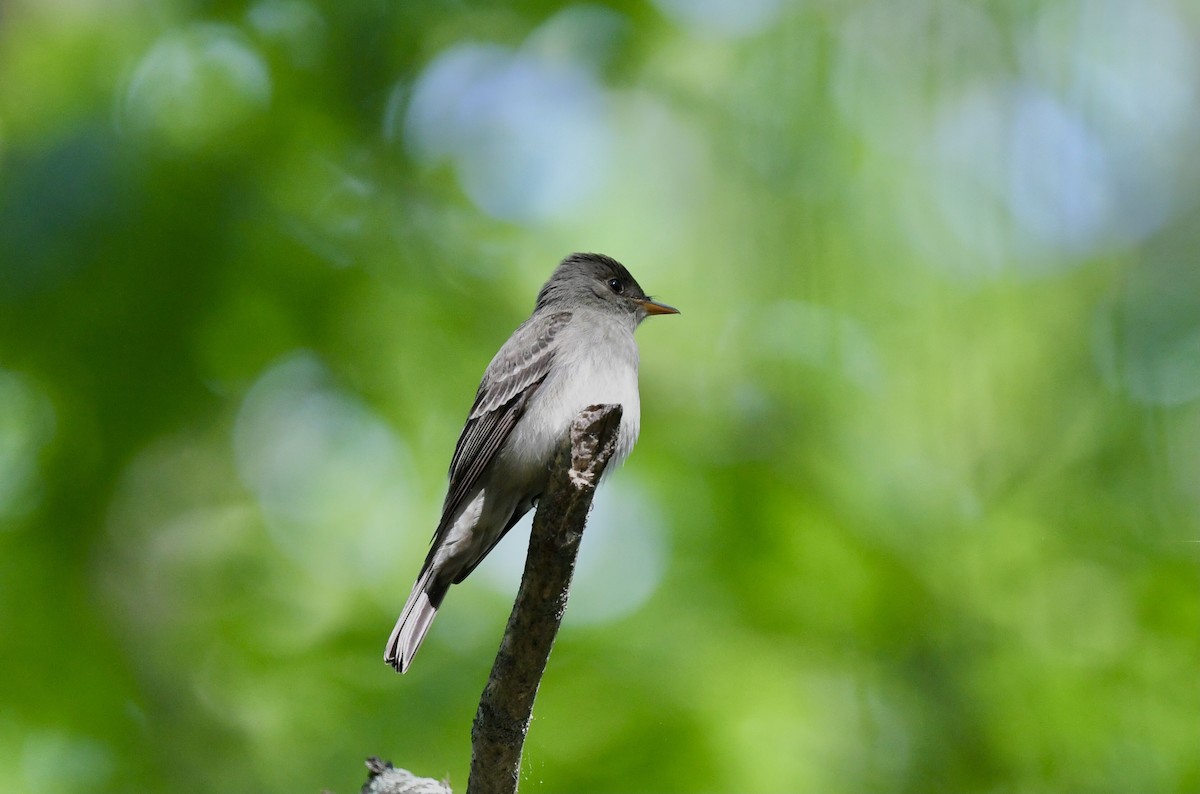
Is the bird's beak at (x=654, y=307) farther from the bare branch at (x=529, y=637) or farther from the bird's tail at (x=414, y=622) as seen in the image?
the bare branch at (x=529, y=637)

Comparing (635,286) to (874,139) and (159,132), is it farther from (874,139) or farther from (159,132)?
(159,132)

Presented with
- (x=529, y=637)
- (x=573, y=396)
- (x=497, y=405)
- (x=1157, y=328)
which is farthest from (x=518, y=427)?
(x=1157, y=328)

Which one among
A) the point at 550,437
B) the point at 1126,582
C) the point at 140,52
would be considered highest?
the point at 140,52

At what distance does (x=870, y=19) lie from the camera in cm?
686

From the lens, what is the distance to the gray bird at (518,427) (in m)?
4.71

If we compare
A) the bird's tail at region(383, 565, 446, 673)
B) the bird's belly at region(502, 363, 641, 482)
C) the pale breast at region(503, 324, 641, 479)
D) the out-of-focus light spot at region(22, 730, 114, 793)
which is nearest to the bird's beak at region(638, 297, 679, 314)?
the pale breast at region(503, 324, 641, 479)

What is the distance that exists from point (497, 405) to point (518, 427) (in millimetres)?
166

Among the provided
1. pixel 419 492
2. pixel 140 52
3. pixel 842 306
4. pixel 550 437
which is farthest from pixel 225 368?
pixel 842 306

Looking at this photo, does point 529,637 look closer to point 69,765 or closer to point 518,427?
point 518,427

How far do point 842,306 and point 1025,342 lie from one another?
1.10 metres

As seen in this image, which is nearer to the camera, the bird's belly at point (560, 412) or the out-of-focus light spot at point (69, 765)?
the bird's belly at point (560, 412)

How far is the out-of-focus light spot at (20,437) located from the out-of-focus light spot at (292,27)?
294 cm

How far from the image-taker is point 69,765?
5.84 meters

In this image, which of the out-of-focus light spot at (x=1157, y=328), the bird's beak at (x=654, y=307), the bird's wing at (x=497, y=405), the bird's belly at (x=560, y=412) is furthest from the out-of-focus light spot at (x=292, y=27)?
the out-of-focus light spot at (x=1157, y=328)
